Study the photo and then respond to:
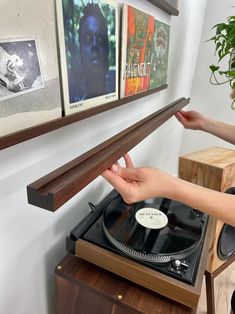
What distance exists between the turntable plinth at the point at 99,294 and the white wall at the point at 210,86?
58.1 inches

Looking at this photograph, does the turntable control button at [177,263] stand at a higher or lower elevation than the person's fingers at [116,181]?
lower

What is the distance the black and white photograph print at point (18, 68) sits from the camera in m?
0.35

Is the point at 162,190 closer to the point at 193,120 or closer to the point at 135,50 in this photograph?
the point at 135,50

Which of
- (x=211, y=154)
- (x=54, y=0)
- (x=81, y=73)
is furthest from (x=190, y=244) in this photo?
(x=211, y=154)

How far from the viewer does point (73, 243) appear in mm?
577

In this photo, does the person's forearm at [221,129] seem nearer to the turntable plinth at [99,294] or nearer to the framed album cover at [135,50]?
the framed album cover at [135,50]

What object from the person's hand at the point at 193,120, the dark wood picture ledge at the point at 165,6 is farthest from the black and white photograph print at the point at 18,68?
the person's hand at the point at 193,120

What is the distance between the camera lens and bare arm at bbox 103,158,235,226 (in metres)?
0.44

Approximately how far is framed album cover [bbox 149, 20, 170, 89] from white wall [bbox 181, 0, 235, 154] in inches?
31.7

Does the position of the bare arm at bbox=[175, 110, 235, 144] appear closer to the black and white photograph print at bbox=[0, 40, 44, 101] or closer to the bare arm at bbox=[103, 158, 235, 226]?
the bare arm at bbox=[103, 158, 235, 226]

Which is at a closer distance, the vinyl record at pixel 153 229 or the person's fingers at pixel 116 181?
the person's fingers at pixel 116 181

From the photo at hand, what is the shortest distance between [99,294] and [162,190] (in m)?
0.27

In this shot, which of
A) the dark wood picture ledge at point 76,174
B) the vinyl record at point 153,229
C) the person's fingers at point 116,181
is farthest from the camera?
the vinyl record at point 153,229

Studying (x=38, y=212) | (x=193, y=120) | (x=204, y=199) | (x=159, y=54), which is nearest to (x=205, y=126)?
(x=193, y=120)
